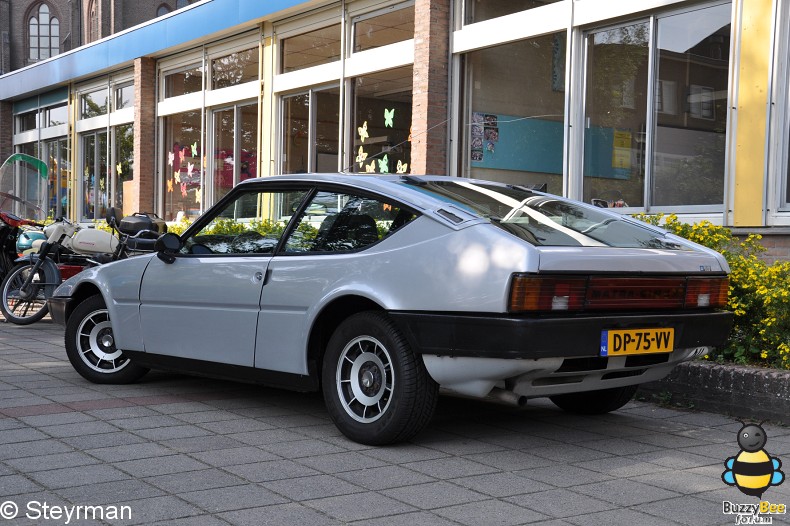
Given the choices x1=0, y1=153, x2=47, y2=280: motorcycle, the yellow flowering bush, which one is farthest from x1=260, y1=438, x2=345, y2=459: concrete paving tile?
x1=0, y1=153, x2=47, y2=280: motorcycle

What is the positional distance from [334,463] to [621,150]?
723 cm

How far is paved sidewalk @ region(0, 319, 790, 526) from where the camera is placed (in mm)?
3688

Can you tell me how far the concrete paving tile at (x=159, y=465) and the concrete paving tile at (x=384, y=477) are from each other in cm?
74

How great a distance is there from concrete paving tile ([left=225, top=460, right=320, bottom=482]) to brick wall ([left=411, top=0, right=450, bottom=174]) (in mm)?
8451

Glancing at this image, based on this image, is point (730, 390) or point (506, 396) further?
point (730, 390)

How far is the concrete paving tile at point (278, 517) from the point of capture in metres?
3.50

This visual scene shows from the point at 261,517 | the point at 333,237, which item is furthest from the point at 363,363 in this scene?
the point at 261,517

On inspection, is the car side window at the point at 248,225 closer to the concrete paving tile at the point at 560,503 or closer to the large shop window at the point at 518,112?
the concrete paving tile at the point at 560,503

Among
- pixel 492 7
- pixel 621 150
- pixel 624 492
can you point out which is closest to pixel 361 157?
pixel 492 7

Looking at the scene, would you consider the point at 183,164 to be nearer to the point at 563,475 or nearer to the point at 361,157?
the point at 361,157

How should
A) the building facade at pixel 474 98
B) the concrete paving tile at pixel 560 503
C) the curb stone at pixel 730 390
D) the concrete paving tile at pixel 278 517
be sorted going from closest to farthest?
the concrete paving tile at pixel 278 517 < the concrete paving tile at pixel 560 503 < the curb stone at pixel 730 390 < the building facade at pixel 474 98

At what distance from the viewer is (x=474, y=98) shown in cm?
1270

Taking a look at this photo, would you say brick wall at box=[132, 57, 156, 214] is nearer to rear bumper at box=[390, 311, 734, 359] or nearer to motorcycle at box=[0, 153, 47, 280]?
motorcycle at box=[0, 153, 47, 280]

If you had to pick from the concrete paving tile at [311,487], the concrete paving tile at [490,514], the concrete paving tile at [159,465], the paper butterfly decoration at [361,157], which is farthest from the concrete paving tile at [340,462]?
the paper butterfly decoration at [361,157]
